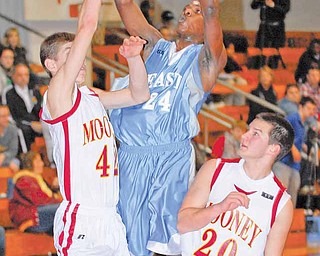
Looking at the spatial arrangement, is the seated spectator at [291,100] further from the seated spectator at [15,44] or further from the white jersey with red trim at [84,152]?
the white jersey with red trim at [84,152]

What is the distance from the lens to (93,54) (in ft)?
24.2

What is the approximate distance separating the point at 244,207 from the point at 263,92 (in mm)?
4331

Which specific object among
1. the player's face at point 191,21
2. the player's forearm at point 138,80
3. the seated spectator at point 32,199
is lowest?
the seated spectator at point 32,199

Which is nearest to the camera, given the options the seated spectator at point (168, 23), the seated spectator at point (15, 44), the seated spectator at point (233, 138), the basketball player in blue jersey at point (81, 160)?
the basketball player in blue jersey at point (81, 160)

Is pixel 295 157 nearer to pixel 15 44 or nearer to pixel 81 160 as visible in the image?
pixel 15 44

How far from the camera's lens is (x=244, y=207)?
3436 millimetres

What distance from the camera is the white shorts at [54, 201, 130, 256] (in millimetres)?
3277

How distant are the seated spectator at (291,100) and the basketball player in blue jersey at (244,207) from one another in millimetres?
4005

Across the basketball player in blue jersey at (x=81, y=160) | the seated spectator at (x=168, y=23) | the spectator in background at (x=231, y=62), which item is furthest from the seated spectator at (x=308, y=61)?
the basketball player in blue jersey at (x=81, y=160)

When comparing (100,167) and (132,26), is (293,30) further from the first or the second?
(100,167)

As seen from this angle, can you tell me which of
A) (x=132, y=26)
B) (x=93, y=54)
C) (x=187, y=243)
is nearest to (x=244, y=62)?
(x=93, y=54)

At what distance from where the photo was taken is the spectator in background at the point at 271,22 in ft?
25.3

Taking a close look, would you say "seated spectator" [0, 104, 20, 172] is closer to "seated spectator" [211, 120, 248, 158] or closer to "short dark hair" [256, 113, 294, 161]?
"seated spectator" [211, 120, 248, 158]

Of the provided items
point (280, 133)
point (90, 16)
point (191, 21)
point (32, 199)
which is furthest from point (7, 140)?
point (90, 16)
